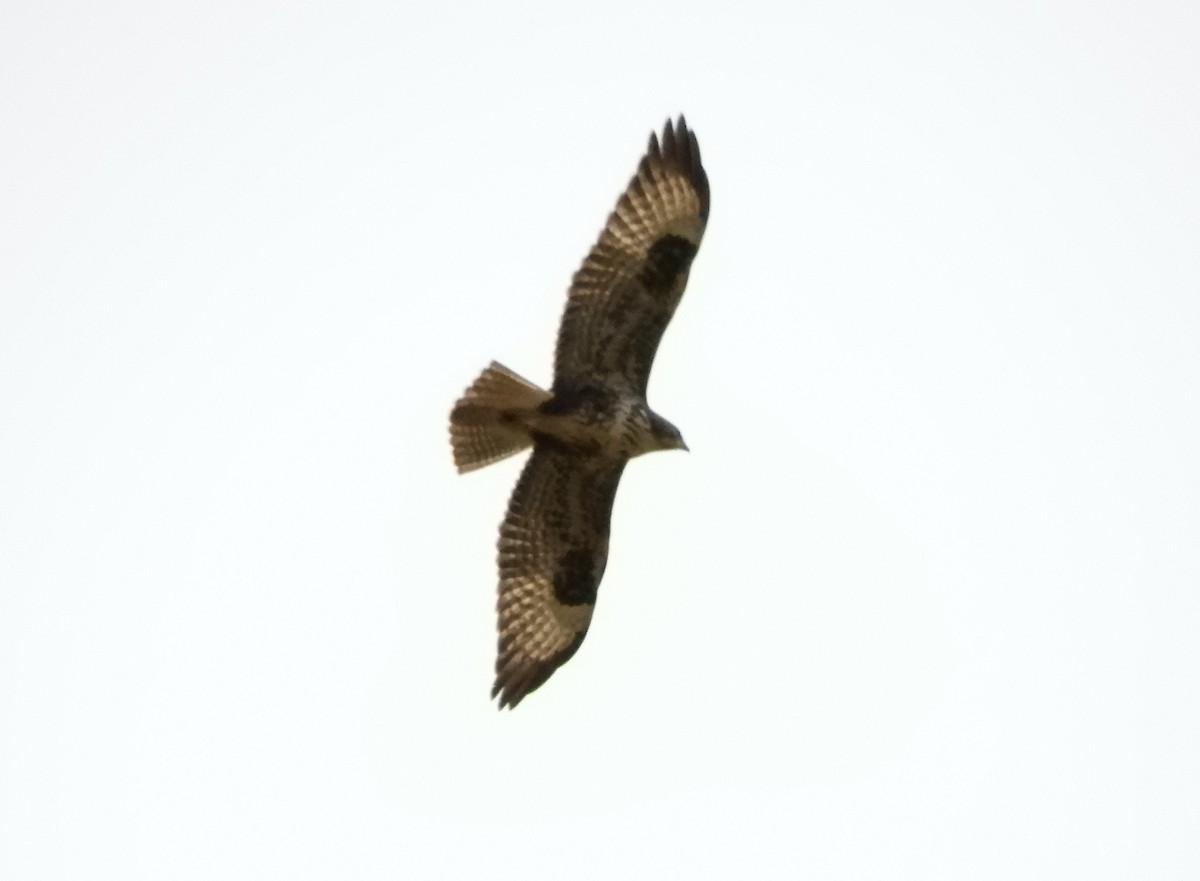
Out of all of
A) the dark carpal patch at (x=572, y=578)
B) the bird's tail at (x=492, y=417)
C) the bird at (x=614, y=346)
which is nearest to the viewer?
the bird's tail at (x=492, y=417)

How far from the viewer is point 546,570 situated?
44.8 ft

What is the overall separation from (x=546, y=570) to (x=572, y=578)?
17 cm

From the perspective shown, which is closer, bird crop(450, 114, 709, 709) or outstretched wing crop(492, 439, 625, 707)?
bird crop(450, 114, 709, 709)

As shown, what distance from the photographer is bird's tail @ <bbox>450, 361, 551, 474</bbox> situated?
489 inches

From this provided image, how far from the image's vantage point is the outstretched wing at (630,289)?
→ 41.5 ft

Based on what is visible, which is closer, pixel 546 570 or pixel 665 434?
pixel 665 434

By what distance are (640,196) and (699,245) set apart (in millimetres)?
451

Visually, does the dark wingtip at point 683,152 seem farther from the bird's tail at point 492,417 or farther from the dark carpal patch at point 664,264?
the bird's tail at point 492,417

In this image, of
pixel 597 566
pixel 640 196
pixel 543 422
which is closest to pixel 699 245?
pixel 640 196

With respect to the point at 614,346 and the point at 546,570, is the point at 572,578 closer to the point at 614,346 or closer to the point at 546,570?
the point at 546,570

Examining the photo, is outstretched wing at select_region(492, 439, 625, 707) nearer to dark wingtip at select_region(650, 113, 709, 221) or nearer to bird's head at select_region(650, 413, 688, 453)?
bird's head at select_region(650, 413, 688, 453)

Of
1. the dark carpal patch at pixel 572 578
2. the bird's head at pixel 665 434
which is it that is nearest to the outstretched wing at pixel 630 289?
the bird's head at pixel 665 434

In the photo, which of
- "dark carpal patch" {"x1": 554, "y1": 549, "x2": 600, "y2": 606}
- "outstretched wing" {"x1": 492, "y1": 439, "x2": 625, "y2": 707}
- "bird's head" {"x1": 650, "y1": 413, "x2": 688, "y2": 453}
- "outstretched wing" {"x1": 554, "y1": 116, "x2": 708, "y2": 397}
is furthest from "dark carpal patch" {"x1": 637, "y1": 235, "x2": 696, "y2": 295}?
"dark carpal patch" {"x1": 554, "y1": 549, "x2": 600, "y2": 606}

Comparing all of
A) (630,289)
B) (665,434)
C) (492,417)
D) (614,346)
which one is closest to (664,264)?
(630,289)
